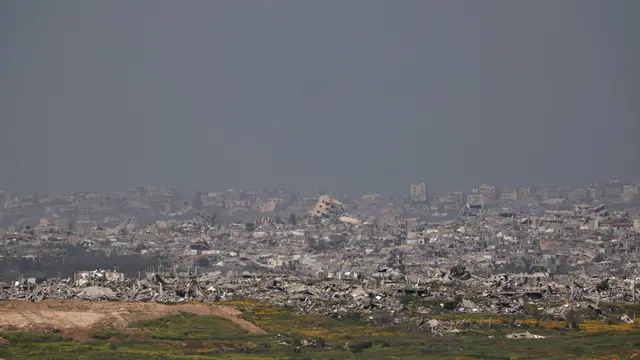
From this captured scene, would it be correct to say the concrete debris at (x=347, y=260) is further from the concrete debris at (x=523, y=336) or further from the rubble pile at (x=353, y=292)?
the concrete debris at (x=523, y=336)

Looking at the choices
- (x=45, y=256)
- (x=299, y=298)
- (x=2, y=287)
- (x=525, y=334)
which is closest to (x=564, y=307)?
(x=525, y=334)

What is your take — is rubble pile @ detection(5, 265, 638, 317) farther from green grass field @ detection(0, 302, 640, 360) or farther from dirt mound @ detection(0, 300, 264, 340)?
dirt mound @ detection(0, 300, 264, 340)

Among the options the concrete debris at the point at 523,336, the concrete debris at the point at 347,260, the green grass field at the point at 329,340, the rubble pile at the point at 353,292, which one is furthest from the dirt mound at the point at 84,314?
the concrete debris at the point at 523,336

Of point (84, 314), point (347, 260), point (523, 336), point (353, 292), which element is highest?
point (84, 314)

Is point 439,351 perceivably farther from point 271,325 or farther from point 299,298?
point 299,298

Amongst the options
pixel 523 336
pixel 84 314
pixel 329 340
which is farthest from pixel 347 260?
pixel 329 340

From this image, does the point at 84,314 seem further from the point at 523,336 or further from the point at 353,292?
the point at 523,336

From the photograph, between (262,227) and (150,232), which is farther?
(262,227)
